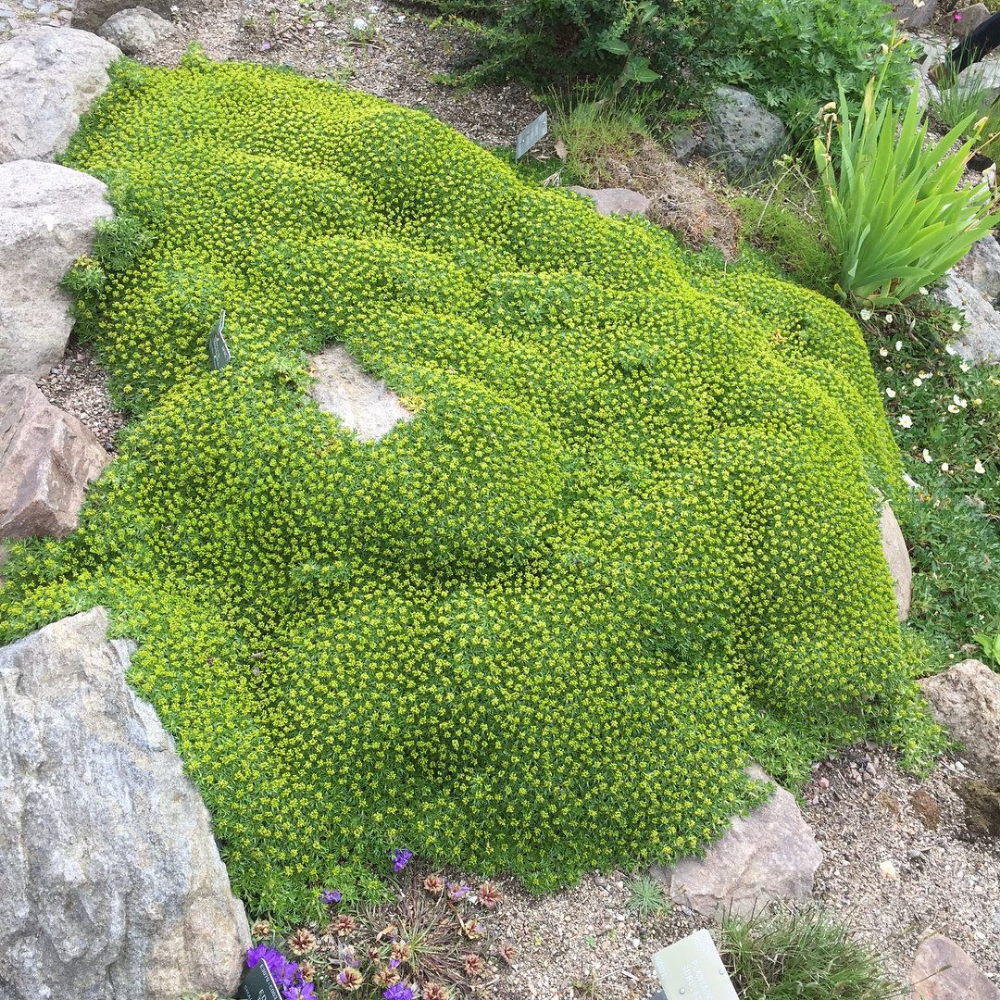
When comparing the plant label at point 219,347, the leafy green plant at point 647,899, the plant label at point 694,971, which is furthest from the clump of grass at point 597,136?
the plant label at point 694,971

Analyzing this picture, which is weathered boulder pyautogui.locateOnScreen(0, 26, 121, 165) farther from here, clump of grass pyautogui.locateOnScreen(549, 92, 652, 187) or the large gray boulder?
the large gray boulder

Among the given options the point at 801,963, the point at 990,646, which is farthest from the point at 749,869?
the point at 990,646

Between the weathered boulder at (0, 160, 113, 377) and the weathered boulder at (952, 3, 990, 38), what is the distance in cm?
1221

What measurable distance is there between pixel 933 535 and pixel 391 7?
7532 mm

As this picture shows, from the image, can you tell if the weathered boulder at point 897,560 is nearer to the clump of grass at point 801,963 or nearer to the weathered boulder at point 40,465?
the clump of grass at point 801,963

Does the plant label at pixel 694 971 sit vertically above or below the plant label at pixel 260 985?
above

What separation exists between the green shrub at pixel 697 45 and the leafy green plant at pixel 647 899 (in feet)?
21.5

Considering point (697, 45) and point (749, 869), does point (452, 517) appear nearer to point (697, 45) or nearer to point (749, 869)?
point (749, 869)

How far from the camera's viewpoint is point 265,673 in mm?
4699

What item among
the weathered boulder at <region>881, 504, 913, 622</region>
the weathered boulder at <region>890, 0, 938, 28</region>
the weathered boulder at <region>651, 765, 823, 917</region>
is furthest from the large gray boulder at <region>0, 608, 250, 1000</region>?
the weathered boulder at <region>890, 0, 938, 28</region>

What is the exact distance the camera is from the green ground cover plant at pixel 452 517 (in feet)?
14.7

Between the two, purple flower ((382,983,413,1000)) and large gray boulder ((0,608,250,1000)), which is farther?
purple flower ((382,983,413,1000))

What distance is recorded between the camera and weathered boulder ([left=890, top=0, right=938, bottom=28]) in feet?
37.2

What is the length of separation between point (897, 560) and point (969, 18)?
10205mm
